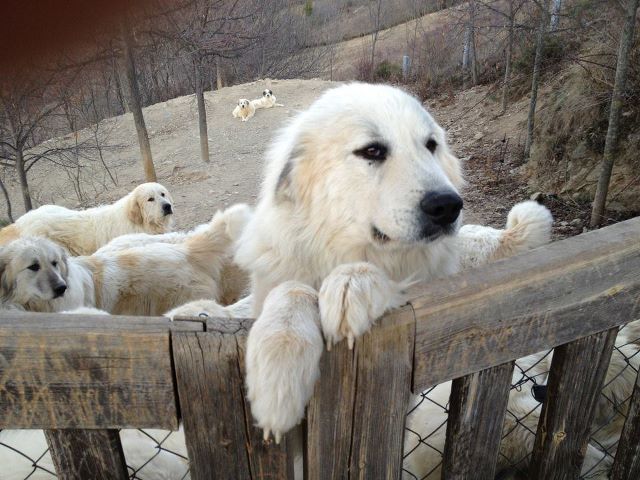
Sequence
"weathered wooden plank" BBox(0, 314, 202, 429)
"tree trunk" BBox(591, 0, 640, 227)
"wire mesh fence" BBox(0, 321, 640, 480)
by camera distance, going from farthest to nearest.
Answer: "tree trunk" BBox(591, 0, 640, 227) → "wire mesh fence" BBox(0, 321, 640, 480) → "weathered wooden plank" BBox(0, 314, 202, 429)

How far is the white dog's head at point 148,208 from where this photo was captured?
7.48 m

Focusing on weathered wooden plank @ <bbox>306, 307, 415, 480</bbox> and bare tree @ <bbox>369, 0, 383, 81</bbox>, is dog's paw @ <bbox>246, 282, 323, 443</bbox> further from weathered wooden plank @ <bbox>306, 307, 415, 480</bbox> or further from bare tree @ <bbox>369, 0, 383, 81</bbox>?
bare tree @ <bbox>369, 0, 383, 81</bbox>

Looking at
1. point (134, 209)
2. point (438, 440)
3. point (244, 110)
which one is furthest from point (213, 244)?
point (244, 110)

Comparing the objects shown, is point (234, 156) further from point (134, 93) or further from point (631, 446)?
point (631, 446)

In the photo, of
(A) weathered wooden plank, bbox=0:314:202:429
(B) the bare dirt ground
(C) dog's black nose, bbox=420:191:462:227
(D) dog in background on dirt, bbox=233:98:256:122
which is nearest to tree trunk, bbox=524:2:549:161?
(B) the bare dirt ground

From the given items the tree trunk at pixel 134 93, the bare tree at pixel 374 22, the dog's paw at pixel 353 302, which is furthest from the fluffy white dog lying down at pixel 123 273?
the bare tree at pixel 374 22

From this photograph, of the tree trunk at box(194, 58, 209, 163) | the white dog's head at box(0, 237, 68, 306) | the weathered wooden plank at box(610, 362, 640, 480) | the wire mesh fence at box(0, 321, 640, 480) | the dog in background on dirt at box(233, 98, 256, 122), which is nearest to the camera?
the weathered wooden plank at box(610, 362, 640, 480)

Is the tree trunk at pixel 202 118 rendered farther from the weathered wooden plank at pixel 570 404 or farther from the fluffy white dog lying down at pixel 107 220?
the weathered wooden plank at pixel 570 404

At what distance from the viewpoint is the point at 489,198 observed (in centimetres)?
887

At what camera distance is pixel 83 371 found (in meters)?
1.19

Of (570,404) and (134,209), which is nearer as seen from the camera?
(570,404)

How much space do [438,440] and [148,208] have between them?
6.16 metres

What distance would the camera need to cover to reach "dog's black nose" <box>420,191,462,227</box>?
6.92ft

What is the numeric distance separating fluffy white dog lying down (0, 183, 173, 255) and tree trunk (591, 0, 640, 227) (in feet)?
19.9
